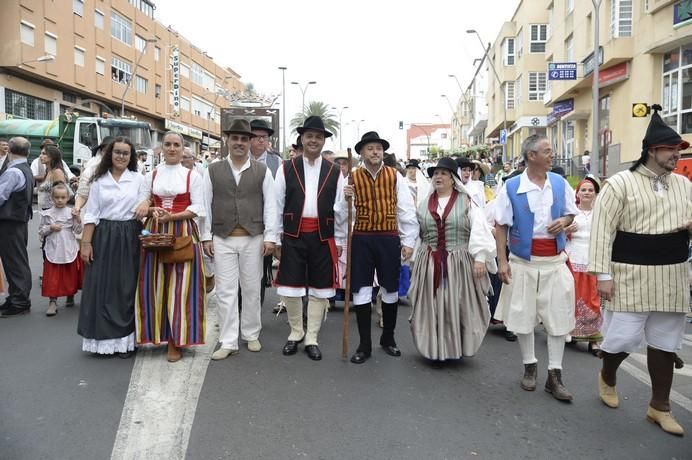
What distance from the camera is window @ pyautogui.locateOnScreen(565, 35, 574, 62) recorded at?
1118 inches

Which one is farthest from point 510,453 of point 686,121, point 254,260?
point 686,121

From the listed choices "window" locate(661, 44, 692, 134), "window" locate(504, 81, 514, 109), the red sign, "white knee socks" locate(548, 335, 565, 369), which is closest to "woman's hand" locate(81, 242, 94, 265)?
"white knee socks" locate(548, 335, 565, 369)

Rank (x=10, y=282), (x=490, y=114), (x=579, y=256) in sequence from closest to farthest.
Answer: (x=579, y=256) → (x=10, y=282) → (x=490, y=114)

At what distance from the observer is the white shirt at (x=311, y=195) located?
547 cm

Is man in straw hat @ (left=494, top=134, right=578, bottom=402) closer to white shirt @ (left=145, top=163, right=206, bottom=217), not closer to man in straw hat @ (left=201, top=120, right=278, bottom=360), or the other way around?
man in straw hat @ (left=201, top=120, right=278, bottom=360)

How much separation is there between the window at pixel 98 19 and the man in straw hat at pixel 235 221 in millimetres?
37987

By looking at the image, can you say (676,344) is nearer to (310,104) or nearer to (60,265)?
(60,265)

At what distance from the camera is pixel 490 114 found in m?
51.2

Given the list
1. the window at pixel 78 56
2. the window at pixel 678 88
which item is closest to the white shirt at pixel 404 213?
the window at pixel 678 88

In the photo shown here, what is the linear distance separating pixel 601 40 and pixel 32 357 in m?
23.8

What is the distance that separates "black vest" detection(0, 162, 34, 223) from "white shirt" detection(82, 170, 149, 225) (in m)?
2.18

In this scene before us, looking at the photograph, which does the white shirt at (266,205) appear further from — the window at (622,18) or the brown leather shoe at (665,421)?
the window at (622,18)

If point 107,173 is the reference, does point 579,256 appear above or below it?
below

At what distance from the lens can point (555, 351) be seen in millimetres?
4605
